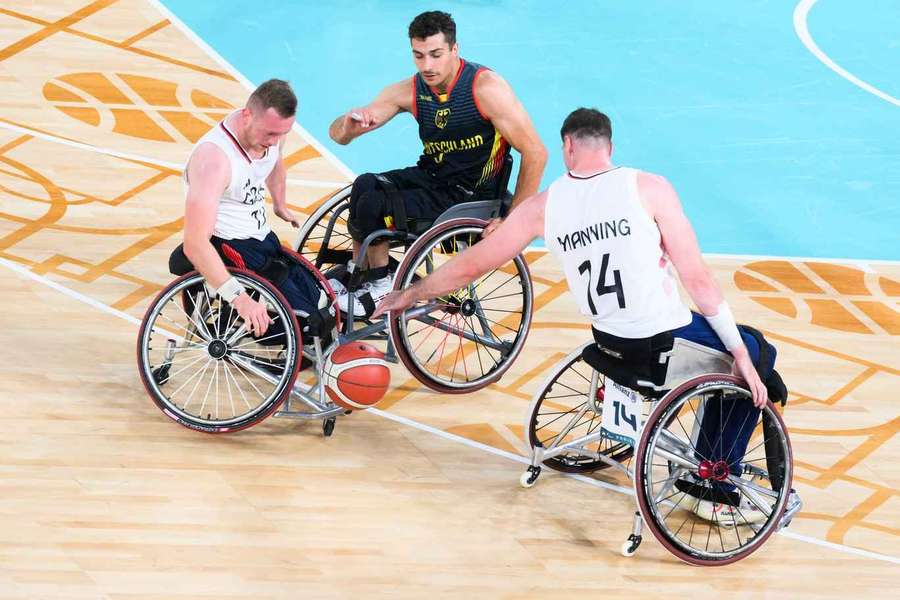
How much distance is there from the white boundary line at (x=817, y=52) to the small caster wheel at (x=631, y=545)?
16.5ft

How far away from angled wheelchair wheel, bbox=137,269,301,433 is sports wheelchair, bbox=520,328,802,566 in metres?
0.94

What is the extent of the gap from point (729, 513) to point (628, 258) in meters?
1.02

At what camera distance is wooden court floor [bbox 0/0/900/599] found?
4055 mm

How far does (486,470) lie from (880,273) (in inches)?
107

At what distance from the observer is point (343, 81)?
8109 millimetres

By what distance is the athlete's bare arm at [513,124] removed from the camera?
16.5 ft

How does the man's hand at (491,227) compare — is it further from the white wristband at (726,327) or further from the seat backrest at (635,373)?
the white wristband at (726,327)

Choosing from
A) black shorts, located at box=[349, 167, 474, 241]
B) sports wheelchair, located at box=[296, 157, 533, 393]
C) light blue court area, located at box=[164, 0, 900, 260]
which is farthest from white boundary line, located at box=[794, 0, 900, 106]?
black shorts, located at box=[349, 167, 474, 241]

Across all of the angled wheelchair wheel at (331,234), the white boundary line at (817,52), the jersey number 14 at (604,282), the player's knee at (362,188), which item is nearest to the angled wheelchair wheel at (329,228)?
the angled wheelchair wheel at (331,234)

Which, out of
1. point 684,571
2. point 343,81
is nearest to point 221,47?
point 343,81

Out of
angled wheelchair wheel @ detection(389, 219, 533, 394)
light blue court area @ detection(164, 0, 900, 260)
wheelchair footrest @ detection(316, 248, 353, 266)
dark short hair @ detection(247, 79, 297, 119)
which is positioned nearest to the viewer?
dark short hair @ detection(247, 79, 297, 119)

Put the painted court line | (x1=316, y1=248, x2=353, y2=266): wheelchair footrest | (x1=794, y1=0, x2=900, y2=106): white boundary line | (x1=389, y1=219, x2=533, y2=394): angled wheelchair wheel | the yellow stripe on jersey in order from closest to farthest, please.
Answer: the painted court line < (x1=389, y1=219, x2=533, y2=394): angled wheelchair wheel < the yellow stripe on jersey < (x1=316, y1=248, x2=353, y2=266): wheelchair footrest < (x1=794, y1=0, x2=900, y2=106): white boundary line

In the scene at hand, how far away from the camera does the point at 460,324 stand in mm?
5723

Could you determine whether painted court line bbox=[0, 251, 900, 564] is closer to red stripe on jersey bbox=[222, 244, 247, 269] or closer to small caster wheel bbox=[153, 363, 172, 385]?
small caster wheel bbox=[153, 363, 172, 385]
